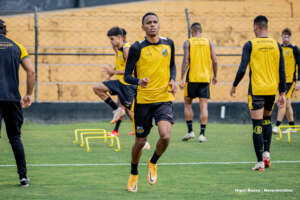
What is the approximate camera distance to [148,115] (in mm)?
6953

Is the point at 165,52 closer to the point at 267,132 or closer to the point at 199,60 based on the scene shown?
the point at 267,132

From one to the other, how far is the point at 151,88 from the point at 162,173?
5.17 ft

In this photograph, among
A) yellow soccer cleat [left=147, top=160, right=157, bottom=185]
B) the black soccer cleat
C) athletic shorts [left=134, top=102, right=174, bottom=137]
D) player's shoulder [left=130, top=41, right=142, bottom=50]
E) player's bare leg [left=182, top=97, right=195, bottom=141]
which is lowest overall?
player's bare leg [left=182, top=97, right=195, bottom=141]

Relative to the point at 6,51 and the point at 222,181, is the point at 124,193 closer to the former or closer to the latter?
the point at 222,181

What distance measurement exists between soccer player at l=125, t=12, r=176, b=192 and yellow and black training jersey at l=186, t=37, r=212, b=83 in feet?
17.7

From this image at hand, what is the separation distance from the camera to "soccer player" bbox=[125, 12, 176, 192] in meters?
6.85

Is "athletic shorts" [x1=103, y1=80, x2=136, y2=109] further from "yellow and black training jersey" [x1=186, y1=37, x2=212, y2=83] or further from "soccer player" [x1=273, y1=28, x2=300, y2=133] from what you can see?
"soccer player" [x1=273, y1=28, x2=300, y2=133]

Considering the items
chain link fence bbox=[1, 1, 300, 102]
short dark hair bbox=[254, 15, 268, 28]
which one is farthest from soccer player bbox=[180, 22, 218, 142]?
chain link fence bbox=[1, 1, 300, 102]

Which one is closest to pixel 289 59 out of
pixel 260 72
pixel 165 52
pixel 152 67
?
pixel 260 72

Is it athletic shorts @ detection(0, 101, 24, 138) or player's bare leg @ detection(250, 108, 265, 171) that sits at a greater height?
athletic shorts @ detection(0, 101, 24, 138)

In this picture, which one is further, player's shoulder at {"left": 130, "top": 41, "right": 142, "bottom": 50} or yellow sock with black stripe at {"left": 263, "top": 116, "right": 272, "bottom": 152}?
yellow sock with black stripe at {"left": 263, "top": 116, "right": 272, "bottom": 152}

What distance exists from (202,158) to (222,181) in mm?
2255

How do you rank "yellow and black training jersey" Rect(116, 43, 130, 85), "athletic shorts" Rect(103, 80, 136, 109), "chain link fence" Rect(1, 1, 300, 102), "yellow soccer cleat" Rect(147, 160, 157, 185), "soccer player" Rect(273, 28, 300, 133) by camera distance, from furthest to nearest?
"chain link fence" Rect(1, 1, 300, 102) → "soccer player" Rect(273, 28, 300, 133) → "athletic shorts" Rect(103, 80, 136, 109) → "yellow and black training jersey" Rect(116, 43, 130, 85) → "yellow soccer cleat" Rect(147, 160, 157, 185)

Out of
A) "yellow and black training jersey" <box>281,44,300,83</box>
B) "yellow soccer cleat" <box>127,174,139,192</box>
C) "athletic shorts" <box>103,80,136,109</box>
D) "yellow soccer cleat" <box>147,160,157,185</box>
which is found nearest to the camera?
"yellow soccer cleat" <box>127,174,139,192</box>
